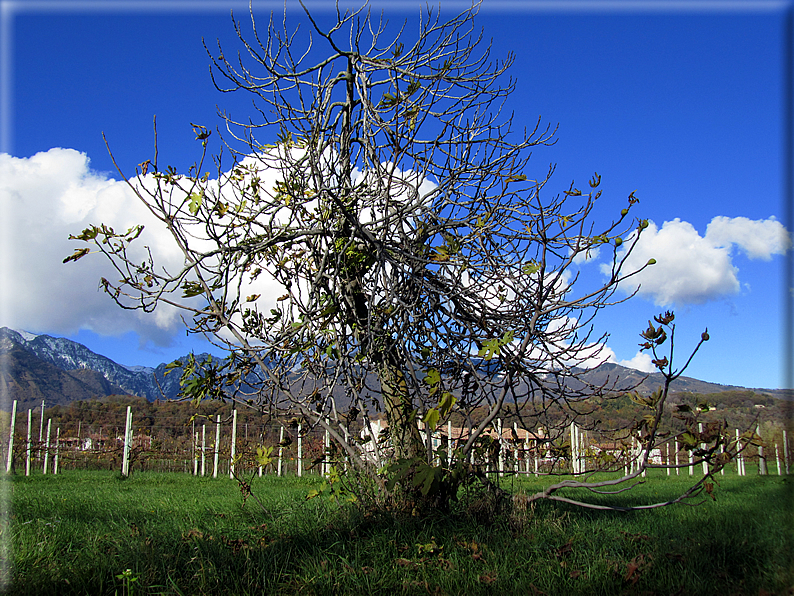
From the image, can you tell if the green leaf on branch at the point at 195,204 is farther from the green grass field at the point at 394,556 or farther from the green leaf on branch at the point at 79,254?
the green grass field at the point at 394,556

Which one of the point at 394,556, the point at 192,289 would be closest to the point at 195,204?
the point at 192,289

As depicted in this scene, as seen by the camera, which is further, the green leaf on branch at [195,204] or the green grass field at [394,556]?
the green leaf on branch at [195,204]

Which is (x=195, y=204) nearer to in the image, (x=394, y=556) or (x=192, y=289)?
(x=192, y=289)

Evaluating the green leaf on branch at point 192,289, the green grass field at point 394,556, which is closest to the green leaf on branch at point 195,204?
the green leaf on branch at point 192,289

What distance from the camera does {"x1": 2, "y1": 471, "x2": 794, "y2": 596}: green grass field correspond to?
267 centimetres

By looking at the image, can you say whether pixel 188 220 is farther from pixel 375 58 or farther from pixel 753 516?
pixel 753 516

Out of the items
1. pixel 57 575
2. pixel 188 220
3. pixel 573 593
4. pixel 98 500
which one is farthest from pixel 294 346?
pixel 98 500

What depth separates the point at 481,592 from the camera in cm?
259

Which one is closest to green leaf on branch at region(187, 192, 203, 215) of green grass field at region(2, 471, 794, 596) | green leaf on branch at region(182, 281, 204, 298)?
green leaf on branch at region(182, 281, 204, 298)

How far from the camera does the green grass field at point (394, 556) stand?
267 centimetres

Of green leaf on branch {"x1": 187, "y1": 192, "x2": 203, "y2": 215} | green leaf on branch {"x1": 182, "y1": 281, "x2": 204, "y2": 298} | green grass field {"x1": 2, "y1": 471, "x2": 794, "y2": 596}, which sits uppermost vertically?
green leaf on branch {"x1": 187, "y1": 192, "x2": 203, "y2": 215}

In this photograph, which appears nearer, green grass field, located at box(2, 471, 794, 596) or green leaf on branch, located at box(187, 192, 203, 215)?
green grass field, located at box(2, 471, 794, 596)

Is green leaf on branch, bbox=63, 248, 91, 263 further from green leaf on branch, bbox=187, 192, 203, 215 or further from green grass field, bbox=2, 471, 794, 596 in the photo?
green grass field, bbox=2, 471, 794, 596

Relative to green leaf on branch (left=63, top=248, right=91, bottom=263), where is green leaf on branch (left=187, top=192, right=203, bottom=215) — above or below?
above
